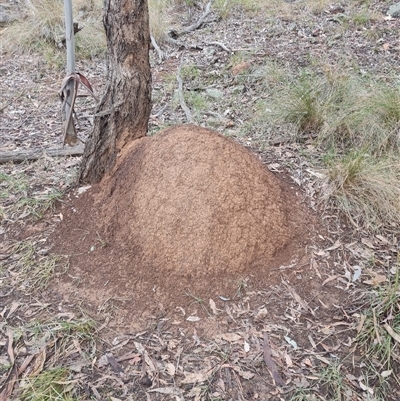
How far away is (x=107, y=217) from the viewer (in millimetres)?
2348

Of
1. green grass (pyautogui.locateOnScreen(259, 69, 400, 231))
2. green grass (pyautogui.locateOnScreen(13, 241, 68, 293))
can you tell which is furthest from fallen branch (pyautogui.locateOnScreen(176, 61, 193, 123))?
green grass (pyautogui.locateOnScreen(13, 241, 68, 293))

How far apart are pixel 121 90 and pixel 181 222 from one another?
80cm

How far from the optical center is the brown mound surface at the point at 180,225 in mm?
2137

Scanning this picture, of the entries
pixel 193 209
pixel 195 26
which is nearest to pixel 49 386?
pixel 193 209

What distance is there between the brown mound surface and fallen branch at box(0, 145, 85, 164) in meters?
0.95

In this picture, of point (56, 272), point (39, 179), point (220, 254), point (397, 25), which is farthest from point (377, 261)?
point (397, 25)

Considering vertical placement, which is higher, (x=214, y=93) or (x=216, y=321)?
(x=214, y=93)

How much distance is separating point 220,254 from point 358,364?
759 mm

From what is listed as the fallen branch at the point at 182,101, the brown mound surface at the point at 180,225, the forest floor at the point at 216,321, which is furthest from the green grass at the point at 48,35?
the brown mound surface at the point at 180,225

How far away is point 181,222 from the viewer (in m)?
2.19

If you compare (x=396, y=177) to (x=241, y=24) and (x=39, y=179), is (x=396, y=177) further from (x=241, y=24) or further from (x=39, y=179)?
(x=241, y=24)

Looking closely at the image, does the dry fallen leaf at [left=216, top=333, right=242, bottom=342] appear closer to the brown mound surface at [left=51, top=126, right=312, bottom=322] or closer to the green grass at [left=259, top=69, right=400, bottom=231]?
the brown mound surface at [left=51, top=126, right=312, bottom=322]

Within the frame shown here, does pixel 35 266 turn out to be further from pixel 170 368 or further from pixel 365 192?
pixel 365 192

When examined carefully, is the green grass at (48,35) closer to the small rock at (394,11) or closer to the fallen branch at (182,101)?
the fallen branch at (182,101)
